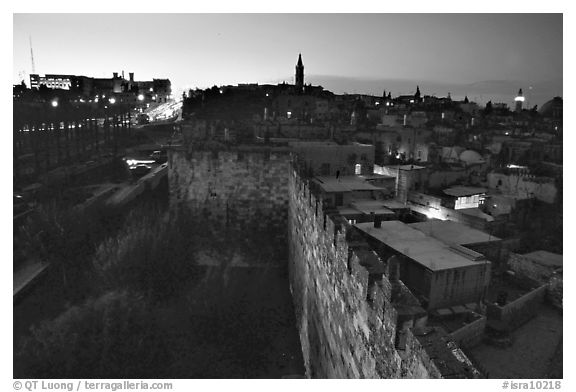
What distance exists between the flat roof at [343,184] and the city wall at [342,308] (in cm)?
441

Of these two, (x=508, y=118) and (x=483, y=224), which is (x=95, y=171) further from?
(x=508, y=118)

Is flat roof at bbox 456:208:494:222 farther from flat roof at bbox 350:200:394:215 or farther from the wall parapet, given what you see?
the wall parapet

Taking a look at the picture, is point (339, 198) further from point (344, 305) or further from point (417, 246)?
point (344, 305)

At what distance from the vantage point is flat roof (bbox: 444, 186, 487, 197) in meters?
19.8

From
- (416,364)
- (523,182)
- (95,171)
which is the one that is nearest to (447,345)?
(416,364)

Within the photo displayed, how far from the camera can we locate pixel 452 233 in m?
13.2

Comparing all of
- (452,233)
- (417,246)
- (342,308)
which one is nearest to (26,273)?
(342,308)

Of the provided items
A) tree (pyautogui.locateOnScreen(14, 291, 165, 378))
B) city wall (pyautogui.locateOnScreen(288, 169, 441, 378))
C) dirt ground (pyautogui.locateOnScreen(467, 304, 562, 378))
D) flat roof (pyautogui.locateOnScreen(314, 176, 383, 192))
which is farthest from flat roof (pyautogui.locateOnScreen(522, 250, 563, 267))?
tree (pyautogui.locateOnScreen(14, 291, 165, 378))

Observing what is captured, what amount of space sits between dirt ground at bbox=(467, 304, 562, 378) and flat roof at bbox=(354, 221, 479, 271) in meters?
1.84

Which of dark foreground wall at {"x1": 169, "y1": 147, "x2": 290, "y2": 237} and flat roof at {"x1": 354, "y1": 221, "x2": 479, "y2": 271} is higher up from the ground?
dark foreground wall at {"x1": 169, "y1": 147, "x2": 290, "y2": 237}

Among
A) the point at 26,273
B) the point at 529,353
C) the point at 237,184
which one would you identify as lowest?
the point at 26,273

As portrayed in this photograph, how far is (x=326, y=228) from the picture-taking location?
7.31 metres

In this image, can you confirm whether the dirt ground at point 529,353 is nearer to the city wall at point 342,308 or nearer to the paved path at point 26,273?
the city wall at point 342,308

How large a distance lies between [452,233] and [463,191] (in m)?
7.84
